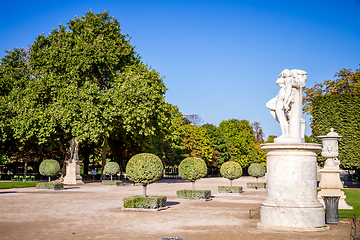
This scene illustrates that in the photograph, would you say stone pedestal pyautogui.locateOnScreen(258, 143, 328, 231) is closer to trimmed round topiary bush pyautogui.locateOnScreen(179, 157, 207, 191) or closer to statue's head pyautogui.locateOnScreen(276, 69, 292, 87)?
statue's head pyautogui.locateOnScreen(276, 69, 292, 87)

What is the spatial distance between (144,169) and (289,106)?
7.84 meters

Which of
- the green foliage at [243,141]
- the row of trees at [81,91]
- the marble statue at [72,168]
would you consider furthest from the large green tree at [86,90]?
the green foliage at [243,141]

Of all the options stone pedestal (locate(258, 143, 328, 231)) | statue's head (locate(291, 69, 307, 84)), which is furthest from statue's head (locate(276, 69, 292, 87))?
stone pedestal (locate(258, 143, 328, 231))

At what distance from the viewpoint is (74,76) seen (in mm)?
36531

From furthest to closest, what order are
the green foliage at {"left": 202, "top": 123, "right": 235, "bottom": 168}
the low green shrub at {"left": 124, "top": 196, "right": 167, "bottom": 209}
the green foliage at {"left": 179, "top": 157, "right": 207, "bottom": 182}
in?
the green foliage at {"left": 202, "top": 123, "right": 235, "bottom": 168} < the green foliage at {"left": 179, "top": 157, "right": 207, "bottom": 182} < the low green shrub at {"left": 124, "top": 196, "right": 167, "bottom": 209}

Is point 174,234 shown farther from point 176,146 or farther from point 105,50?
point 176,146

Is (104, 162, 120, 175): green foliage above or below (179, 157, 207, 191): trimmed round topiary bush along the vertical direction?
below

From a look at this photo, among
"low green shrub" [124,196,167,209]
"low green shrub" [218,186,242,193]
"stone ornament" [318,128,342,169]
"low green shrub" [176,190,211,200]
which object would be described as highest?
"stone ornament" [318,128,342,169]

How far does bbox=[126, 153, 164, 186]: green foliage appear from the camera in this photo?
55.4ft

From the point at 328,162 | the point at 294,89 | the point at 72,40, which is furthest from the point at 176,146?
the point at 294,89

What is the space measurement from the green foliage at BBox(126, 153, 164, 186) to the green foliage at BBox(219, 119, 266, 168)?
2846 inches

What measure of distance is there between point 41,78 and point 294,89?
30.6 m

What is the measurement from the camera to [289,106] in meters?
11.9

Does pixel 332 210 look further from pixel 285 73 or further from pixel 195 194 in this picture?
pixel 195 194
